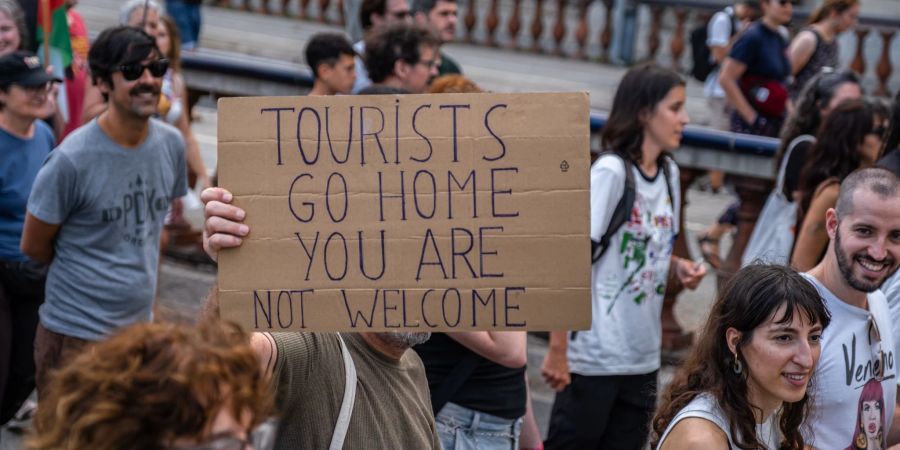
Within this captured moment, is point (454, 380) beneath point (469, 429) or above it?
above

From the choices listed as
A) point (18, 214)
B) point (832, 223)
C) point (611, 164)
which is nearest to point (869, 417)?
point (832, 223)

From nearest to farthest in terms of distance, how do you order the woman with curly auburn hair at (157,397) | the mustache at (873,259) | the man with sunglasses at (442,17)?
the woman with curly auburn hair at (157,397)
the mustache at (873,259)
the man with sunglasses at (442,17)

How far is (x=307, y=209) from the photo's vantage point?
3072mm

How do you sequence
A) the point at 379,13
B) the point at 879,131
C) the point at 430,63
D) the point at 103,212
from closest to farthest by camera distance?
the point at 103,212 < the point at 879,131 < the point at 430,63 < the point at 379,13

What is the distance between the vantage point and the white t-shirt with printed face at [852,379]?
148 inches

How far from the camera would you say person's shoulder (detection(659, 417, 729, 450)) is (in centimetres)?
311

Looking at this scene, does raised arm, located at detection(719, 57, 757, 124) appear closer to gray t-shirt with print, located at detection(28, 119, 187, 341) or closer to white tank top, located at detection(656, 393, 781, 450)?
gray t-shirt with print, located at detection(28, 119, 187, 341)

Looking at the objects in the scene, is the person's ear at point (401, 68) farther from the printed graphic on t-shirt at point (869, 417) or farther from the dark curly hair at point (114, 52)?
the printed graphic on t-shirt at point (869, 417)

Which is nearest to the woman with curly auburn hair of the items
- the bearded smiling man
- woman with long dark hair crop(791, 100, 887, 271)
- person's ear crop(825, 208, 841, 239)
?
the bearded smiling man

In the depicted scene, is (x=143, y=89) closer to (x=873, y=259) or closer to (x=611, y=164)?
(x=611, y=164)

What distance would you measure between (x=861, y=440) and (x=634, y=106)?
69.8 inches

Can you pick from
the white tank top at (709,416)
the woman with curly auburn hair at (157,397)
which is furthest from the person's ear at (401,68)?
the woman with curly auburn hair at (157,397)

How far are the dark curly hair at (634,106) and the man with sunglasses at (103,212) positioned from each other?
1825mm

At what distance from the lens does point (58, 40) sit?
7012mm
